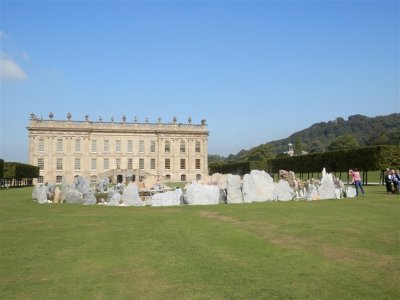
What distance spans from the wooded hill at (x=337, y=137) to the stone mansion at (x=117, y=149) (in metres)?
27.4

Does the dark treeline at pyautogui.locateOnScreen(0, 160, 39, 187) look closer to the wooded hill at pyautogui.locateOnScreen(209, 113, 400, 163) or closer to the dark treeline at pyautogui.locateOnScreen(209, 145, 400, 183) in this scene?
the dark treeline at pyautogui.locateOnScreen(209, 145, 400, 183)

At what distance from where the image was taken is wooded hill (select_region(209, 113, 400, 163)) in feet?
341

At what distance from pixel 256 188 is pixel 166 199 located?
14.8 feet

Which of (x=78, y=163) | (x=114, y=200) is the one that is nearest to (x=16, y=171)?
(x=78, y=163)

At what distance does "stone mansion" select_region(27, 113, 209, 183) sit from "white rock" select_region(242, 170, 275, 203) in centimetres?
5063

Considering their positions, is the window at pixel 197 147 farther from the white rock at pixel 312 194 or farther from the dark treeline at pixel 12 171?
the white rock at pixel 312 194

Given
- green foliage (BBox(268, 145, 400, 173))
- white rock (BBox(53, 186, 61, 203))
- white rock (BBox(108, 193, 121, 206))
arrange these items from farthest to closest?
green foliage (BBox(268, 145, 400, 173)), white rock (BBox(53, 186, 61, 203)), white rock (BBox(108, 193, 121, 206))

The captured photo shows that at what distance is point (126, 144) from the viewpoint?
76875 mm

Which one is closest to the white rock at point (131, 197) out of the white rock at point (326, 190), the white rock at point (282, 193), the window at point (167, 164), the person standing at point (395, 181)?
the white rock at point (282, 193)

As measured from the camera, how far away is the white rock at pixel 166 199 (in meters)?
19.9

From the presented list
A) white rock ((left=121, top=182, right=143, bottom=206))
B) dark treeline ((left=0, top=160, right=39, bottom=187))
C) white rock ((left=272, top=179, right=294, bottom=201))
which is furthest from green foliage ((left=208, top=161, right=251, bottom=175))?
white rock ((left=121, top=182, right=143, bottom=206))

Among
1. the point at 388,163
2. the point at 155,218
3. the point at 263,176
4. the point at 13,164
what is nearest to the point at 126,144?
the point at 13,164

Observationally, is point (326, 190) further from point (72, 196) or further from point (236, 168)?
point (236, 168)

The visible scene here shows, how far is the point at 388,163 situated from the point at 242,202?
2135 centimetres
